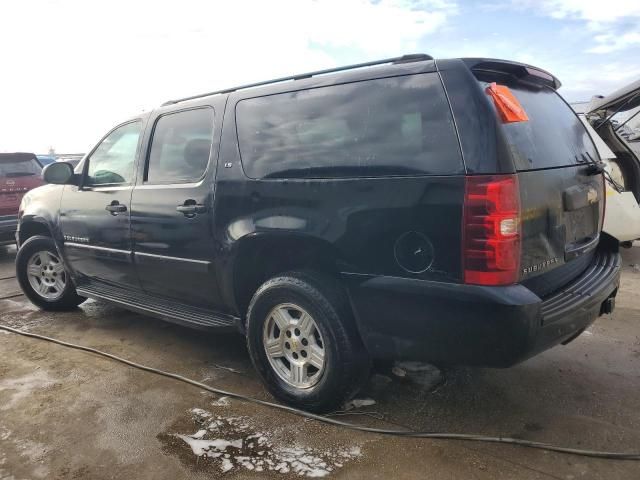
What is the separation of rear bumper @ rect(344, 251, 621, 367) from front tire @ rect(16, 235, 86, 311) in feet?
11.4

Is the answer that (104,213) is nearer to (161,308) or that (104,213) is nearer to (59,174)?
(59,174)

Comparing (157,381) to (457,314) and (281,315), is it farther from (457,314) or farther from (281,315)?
(457,314)

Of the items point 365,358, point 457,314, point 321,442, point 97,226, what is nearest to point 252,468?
point 321,442

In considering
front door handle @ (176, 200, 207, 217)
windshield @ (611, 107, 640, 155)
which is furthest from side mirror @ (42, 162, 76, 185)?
windshield @ (611, 107, 640, 155)

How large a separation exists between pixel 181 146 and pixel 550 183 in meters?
2.39

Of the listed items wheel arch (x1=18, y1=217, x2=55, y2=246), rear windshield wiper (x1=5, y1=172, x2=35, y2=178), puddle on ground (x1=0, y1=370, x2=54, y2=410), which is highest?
rear windshield wiper (x1=5, y1=172, x2=35, y2=178)

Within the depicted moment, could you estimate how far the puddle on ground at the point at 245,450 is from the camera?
2426mm

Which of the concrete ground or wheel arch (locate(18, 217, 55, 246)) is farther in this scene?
wheel arch (locate(18, 217, 55, 246))

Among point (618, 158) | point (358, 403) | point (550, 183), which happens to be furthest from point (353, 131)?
point (618, 158)

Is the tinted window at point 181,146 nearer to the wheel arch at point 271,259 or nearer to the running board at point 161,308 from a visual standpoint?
the wheel arch at point 271,259

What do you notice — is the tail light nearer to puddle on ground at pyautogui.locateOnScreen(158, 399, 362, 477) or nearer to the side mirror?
puddle on ground at pyautogui.locateOnScreen(158, 399, 362, 477)

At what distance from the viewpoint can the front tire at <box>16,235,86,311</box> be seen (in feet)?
16.1

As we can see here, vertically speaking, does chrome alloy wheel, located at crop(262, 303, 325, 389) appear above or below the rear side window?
below

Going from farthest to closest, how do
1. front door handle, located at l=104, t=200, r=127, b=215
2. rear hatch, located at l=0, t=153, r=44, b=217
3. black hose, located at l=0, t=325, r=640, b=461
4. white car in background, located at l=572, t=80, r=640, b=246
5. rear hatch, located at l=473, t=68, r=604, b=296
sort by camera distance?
rear hatch, located at l=0, t=153, r=44, b=217 → white car in background, located at l=572, t=80, r=640, b=246 → front door handle, located at l=104, t=200, r=127, b=215 → black hose, located at l=0, t=325, r=640, b=461 → rear hatch, located at l=473, t=68, r=604, b=296
